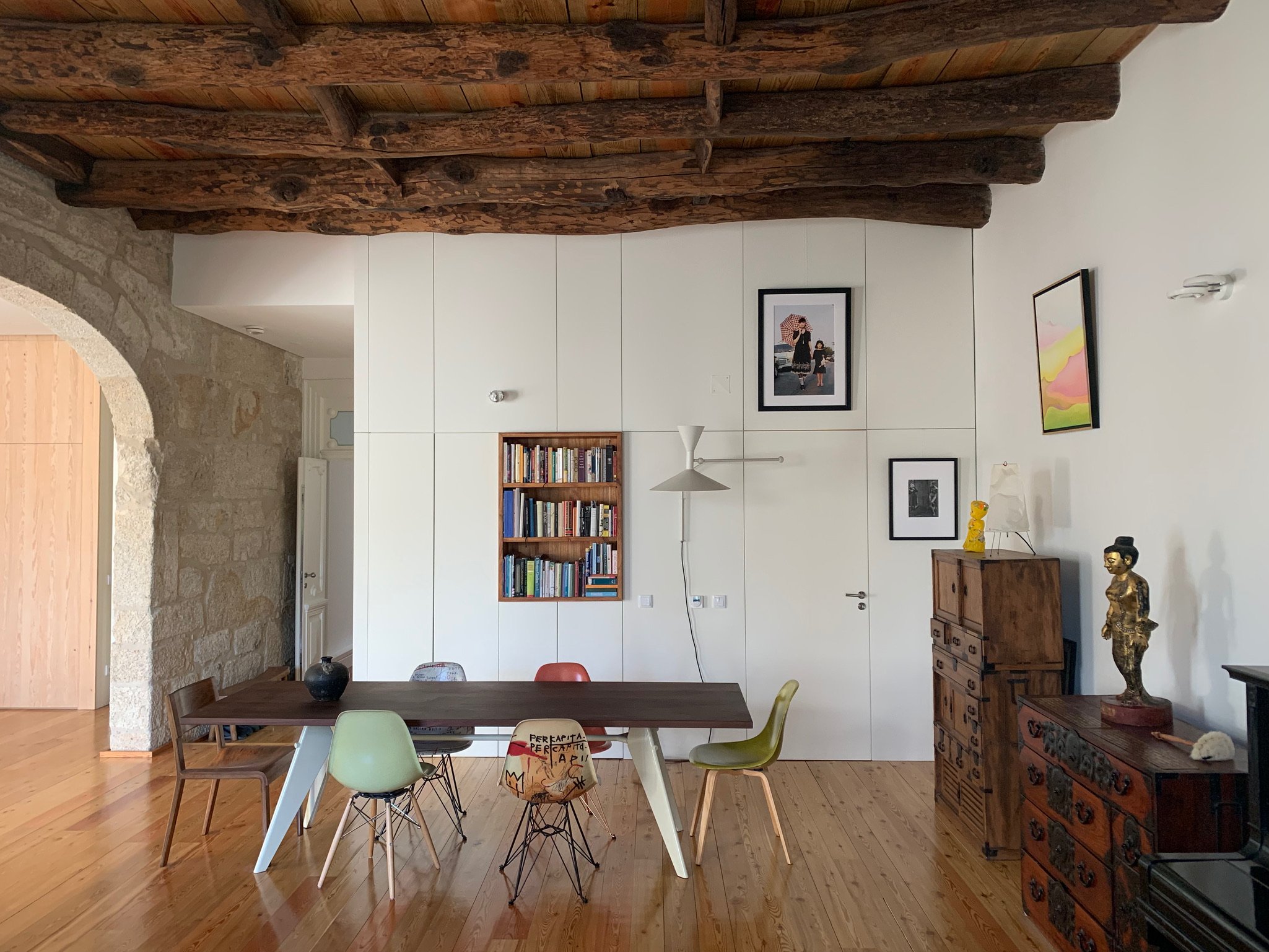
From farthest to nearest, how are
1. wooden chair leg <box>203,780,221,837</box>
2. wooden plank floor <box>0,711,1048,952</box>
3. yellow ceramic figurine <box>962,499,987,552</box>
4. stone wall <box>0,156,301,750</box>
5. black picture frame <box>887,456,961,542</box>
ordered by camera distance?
black picture frame <box>887,456,961,542</box> → stone wall <box>0,156,301,750</box> → yellow ceramic figurine <box>962,499,987,552</box> → wooden chair leg <box>203,780,221,837</box> → wooden plank floor <box>0,711,1048,952</box>

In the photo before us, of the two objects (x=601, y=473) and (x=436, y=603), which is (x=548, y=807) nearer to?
(x=436, y=603)

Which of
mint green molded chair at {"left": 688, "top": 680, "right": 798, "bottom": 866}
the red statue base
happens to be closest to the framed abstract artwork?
the red statue base

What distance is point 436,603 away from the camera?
17.1 feet

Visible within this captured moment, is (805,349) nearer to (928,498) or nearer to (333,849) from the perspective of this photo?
(928,498)

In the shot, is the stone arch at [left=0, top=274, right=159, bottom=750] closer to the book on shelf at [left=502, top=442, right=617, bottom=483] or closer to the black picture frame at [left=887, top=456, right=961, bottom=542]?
the book on shelf at [left=502, top=442, right=617, bottom=483]

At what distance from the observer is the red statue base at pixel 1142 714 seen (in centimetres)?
284

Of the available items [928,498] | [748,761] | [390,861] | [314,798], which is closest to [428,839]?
[390,861]

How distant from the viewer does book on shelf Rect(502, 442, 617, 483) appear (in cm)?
510

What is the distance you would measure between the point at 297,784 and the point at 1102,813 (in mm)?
3315

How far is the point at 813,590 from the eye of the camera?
5.11 meters

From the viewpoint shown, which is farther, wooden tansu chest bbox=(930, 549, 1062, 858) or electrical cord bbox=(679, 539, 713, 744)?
electrical cord bbox=(679, 539, 713, 744)

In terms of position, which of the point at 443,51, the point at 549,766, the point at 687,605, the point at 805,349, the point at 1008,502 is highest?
the point at 443,51

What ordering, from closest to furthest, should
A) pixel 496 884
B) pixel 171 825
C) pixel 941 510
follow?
pixel 496 884 → pixel 171 825 → pixel 941 510

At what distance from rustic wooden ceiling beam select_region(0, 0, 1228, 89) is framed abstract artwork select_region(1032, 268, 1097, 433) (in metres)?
1.40
